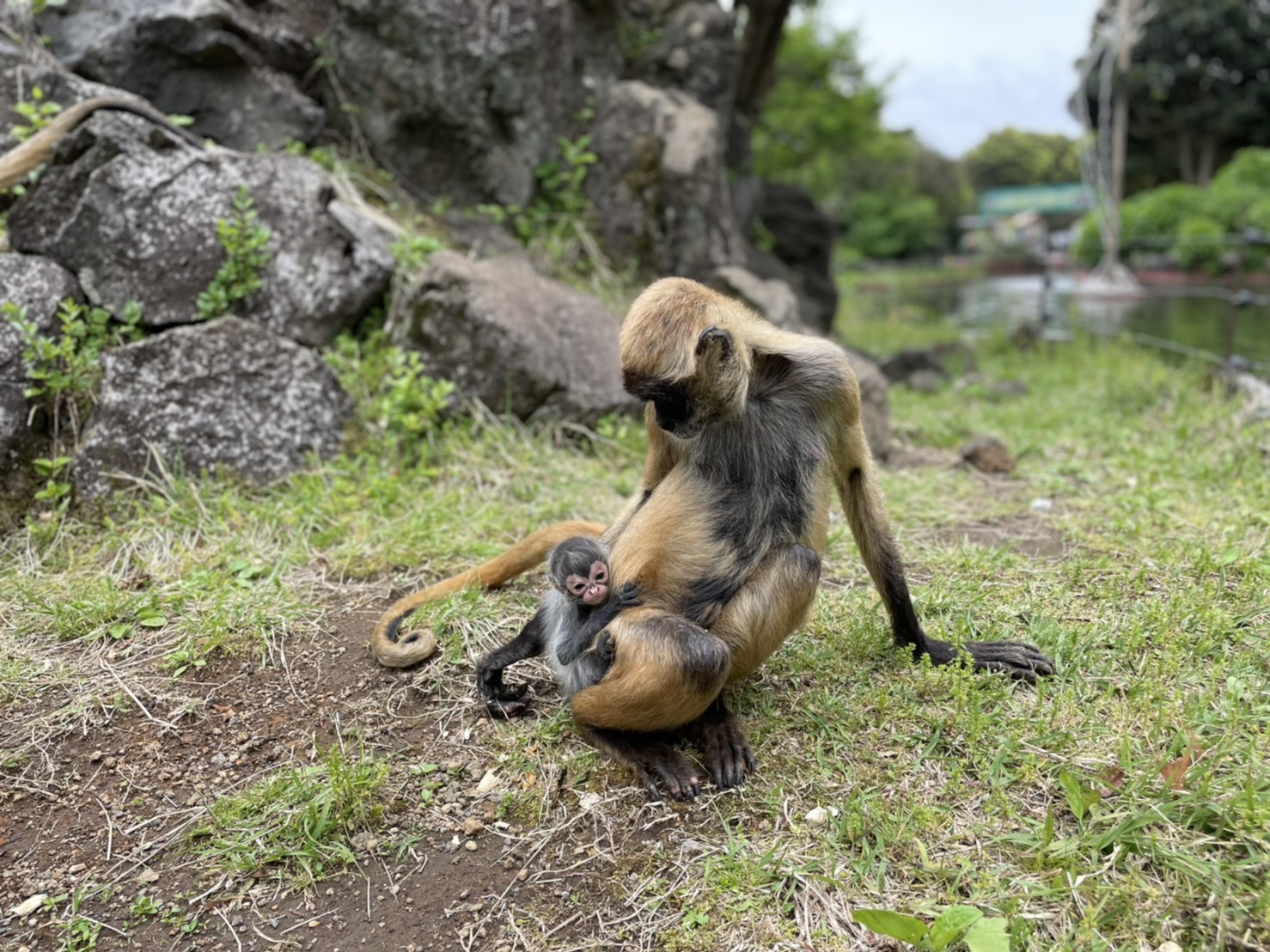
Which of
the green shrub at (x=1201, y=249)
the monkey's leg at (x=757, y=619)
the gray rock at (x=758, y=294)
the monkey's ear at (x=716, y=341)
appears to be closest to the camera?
the monkey's ear at (x=716, y=341)

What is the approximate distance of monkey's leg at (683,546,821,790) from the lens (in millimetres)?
3008

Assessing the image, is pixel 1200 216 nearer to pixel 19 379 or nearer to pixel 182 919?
pixel 19 379

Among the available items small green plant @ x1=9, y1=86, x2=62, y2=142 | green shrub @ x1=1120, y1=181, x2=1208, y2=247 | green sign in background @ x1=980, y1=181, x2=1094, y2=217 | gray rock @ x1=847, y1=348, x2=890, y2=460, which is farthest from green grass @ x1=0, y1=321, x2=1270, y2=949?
green sign in background @ x1=980, y1=181, x2=1094, y2=217

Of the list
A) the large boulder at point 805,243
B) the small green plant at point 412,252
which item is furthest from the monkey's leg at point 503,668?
the large boulder at point 805,243

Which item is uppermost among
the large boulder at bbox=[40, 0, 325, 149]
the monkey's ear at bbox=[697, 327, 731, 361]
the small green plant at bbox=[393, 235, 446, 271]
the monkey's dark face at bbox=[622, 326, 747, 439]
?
the large boulder at bbox=[40, 0, 325, 149]

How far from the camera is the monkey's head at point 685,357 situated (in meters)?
2.79

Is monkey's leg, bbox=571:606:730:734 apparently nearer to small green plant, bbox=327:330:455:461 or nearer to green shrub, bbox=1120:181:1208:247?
small green plant, bbox=327:330:455:461

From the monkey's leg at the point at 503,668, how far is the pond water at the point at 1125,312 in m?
7.67

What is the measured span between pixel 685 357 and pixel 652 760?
1.40 meters

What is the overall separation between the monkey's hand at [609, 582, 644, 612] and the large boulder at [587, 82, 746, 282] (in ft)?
17.7

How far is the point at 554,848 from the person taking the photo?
9.26ft

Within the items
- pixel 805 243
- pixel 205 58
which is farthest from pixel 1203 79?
pixel 205 58

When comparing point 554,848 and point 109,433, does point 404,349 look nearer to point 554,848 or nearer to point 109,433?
point 109,433

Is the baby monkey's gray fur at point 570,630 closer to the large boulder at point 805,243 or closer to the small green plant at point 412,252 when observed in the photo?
the small green plant at point 412,252
